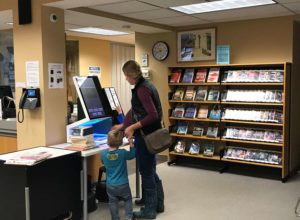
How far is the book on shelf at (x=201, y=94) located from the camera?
5638 millimetres

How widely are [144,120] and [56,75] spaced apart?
1.23 metres

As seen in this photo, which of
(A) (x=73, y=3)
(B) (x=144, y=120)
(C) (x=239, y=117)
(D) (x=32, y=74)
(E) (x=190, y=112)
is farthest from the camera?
(E) (x=190, y=112)

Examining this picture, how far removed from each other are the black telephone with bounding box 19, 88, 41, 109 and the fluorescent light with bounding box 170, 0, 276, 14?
6.70 ft

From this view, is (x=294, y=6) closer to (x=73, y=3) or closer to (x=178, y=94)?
(x=178, y=94)

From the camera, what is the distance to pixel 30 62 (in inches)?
152

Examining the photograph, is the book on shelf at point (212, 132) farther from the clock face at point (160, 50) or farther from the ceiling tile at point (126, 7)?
the ceiling tile at point (126, 7)

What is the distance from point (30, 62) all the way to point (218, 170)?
323 centimetres

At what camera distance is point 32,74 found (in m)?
3.87

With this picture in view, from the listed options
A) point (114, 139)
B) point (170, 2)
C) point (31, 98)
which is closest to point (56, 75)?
point (31, 98)

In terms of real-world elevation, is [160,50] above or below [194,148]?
above

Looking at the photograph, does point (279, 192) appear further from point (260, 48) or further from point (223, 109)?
point (260, 48)

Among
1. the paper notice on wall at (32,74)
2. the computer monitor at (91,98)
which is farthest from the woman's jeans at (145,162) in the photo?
the paper notice on wall at (32,74)

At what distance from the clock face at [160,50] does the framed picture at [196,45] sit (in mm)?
240

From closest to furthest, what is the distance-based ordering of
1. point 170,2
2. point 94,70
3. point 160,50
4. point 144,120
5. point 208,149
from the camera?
point 144,120 < point 170,2 < point 208,149 < point 160,50 < point 94,70
